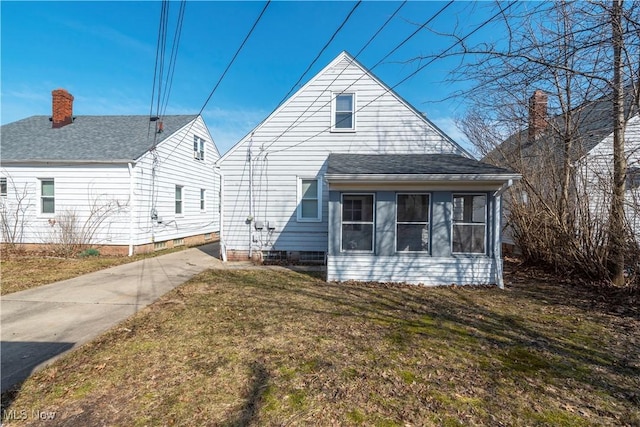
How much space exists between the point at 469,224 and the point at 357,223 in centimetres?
288

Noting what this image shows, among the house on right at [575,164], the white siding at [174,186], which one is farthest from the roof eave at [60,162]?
the house on right at [575,164]

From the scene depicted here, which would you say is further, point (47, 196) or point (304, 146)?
point (47, 196)

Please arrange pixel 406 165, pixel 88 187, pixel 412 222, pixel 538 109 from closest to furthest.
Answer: pixel 412 222, pixel 406 165, pixel 538 109, pixel 88 187

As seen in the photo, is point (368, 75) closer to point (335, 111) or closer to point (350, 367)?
point (335, 111)

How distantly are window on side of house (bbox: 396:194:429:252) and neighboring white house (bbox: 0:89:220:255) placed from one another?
32.5 ft

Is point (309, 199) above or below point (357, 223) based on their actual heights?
above

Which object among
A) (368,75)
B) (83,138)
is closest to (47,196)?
(83,138)

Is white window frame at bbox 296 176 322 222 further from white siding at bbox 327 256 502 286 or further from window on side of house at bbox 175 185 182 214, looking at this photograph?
window on side of house at bbox 175 185 182 214

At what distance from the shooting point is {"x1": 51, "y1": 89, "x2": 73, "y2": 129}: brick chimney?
13.3 metres

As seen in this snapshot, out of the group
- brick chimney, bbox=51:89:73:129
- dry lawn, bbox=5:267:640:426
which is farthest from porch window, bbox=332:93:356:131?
brick chimney, bbox=51:89:73:129

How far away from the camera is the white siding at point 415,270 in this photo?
730 centimetres

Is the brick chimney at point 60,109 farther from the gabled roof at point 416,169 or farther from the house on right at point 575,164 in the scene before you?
the house on right at point 575,164

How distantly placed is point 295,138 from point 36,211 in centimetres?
1048

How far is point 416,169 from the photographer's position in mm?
7312
